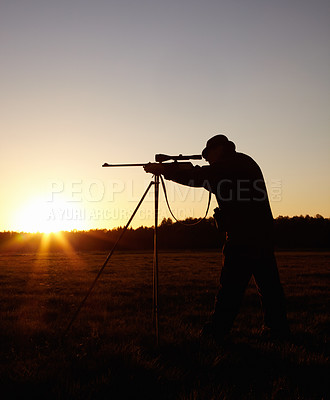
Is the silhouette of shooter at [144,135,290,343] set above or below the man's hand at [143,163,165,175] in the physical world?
below

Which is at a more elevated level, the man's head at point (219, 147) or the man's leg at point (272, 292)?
the man's head at point (219, 147)

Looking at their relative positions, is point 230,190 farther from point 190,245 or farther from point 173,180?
point 190,245

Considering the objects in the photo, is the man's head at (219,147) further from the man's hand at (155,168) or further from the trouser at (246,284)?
the trouser at (246,284)

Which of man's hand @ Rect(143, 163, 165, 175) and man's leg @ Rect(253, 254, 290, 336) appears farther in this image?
man's leg @ Rect(253, 254, 290, 336)

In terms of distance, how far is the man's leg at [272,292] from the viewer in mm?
5504

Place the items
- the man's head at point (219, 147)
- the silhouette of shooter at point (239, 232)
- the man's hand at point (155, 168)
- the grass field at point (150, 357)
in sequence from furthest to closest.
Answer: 1. the man's head at point (219, 147)
2. the silhouette of shooter at point (239, 232)
3. the man's hand at point (155, 168)
4. the grass field at point (150, 357)

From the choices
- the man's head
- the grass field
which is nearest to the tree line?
the grass field

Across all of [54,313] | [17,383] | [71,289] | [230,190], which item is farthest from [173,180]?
[71,289]

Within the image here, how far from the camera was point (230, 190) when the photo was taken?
5.56m

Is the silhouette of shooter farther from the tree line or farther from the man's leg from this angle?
the tree line

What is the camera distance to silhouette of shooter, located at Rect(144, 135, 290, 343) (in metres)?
5.47

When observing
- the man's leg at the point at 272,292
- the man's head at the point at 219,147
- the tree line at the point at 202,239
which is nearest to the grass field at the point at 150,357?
the man's leg at the point at 272,292

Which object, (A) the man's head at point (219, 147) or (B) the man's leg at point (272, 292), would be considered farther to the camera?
(A) the man's head at point (219, 147)

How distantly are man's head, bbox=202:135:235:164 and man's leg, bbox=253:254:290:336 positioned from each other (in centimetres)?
176
